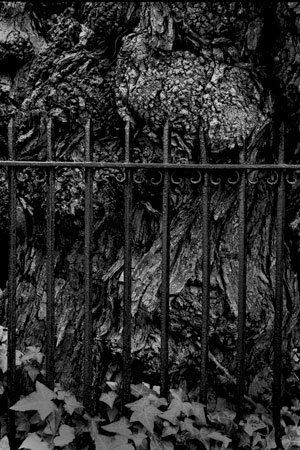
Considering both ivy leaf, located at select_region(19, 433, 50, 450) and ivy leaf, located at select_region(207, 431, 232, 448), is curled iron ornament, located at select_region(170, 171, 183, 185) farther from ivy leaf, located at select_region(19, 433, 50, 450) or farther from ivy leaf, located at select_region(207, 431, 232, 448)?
ivy leaf, located at select_region(19, 433, 50, 450)

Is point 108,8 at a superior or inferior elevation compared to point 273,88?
superior

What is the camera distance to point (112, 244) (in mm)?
3096

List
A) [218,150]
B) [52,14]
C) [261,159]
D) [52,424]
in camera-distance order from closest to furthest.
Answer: [52,424] → [218,150] → [261,159] → [52,14]

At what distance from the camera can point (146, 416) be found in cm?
253

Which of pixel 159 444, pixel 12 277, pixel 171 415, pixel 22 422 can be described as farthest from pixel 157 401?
pixel 12 277

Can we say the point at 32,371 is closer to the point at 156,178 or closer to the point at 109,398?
the point at 109,398

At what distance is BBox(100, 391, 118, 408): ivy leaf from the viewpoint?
2.60 m

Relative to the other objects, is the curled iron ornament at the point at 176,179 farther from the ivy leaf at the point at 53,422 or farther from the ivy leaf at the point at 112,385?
the ivy leaf at the point at 53,422

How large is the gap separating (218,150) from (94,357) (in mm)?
1371

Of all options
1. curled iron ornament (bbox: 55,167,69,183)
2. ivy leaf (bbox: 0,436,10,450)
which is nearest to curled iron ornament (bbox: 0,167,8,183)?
curled iron ornament (bbox: 55,167,69,183)

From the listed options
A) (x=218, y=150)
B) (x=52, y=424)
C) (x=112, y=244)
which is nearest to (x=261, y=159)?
(x=218, y=150)

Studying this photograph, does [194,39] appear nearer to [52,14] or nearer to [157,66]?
[157,66]

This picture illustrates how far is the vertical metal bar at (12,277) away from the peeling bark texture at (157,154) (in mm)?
485

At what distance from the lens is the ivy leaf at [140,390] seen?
8.78 feet
